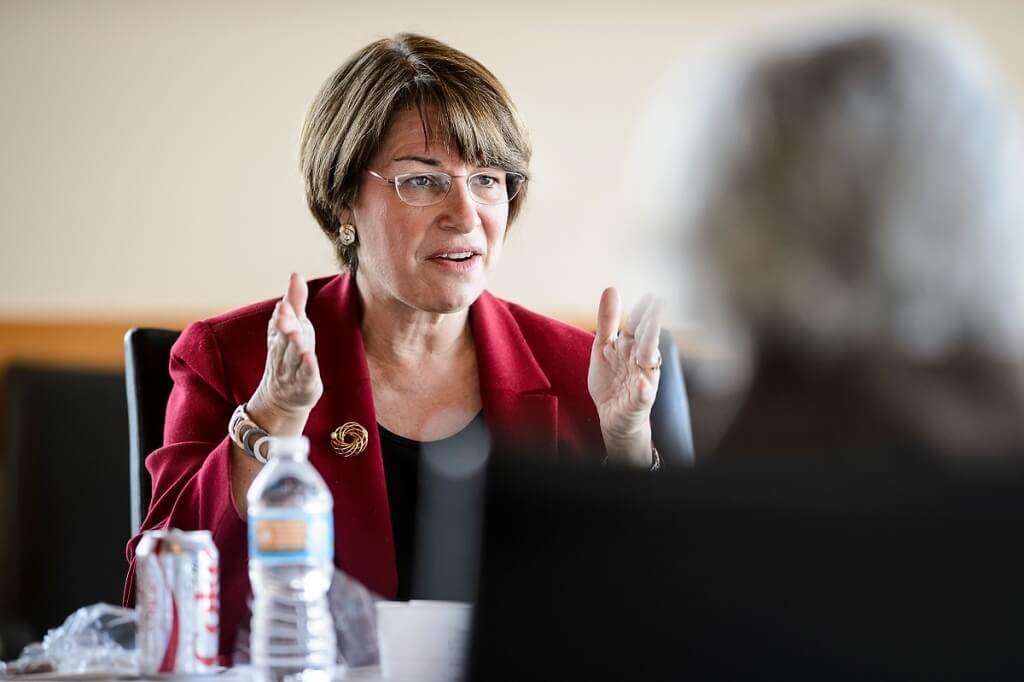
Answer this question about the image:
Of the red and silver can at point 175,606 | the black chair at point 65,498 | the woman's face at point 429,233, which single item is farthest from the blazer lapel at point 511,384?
the black chair at point 65,498

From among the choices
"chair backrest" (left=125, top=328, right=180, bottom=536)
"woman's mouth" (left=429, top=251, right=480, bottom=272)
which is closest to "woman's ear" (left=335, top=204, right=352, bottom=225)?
"woman's mouth" (left=429, top=251, right=480, bottom=272)

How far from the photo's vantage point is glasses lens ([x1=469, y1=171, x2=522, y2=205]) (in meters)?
2.15

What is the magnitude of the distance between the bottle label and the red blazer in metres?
0.41

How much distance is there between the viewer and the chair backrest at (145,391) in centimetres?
209

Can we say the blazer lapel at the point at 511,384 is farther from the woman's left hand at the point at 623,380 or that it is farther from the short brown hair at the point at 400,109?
the short brown hair at the point at 400,109

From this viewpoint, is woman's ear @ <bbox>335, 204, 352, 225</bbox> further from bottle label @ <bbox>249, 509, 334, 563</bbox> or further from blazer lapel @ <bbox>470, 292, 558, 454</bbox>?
bottle label @ <bbox>249, 509, 334, 563</bbox>

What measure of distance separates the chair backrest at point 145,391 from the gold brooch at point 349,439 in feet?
0.97

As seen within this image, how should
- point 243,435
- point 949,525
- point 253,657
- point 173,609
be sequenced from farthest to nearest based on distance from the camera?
1. point 243,435
2. point 253,657
3. point 173,609
4. point 949,525

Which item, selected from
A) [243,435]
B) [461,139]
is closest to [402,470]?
[243,435]

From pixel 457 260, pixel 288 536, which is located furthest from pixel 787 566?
pixel 457 260

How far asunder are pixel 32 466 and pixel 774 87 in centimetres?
258

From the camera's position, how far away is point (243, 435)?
1.79 m

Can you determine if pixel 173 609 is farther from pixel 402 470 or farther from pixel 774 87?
pixel 774 87

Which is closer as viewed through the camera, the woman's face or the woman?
the woman
